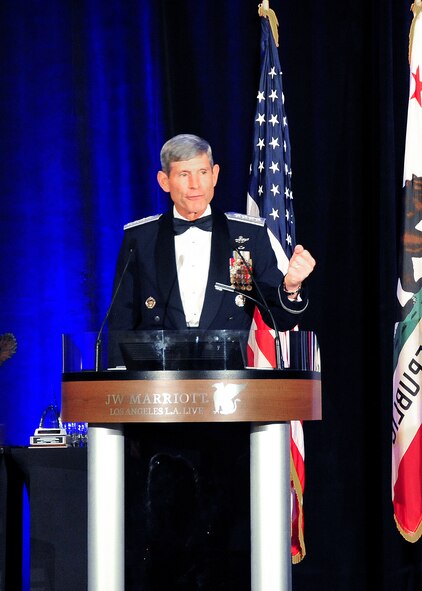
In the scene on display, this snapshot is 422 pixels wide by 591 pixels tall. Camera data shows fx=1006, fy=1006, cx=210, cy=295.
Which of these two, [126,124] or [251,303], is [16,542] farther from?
[126,124]

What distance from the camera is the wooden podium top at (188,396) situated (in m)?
2.49

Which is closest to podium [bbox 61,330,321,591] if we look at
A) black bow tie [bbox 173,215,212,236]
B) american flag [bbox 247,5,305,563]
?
black bow tie [bbox 173,215,212,236]

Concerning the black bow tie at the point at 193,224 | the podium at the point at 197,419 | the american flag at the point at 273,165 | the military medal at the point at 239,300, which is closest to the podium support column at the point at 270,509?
the podium at the point at 197,419

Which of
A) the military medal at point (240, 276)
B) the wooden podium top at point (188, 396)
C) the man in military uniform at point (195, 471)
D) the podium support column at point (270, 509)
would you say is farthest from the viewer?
the military medal at point (240, 276)

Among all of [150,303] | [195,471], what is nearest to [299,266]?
[150,303]

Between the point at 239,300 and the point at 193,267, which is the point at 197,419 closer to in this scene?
the point at 239,300

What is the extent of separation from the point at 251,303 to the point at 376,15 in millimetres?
2278

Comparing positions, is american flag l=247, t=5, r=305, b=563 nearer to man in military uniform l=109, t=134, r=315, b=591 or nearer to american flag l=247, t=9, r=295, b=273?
american flag l=247, t=9, r=295, b=273

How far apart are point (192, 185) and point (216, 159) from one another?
1757 millimetres

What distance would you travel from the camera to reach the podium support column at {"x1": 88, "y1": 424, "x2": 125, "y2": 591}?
8.64 ft

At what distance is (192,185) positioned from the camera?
318cm

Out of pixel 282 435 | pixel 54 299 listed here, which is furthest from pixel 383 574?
pixel 282 435

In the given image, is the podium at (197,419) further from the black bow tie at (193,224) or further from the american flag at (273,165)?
the american flag at (273,165)

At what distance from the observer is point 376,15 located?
4.79 metres
